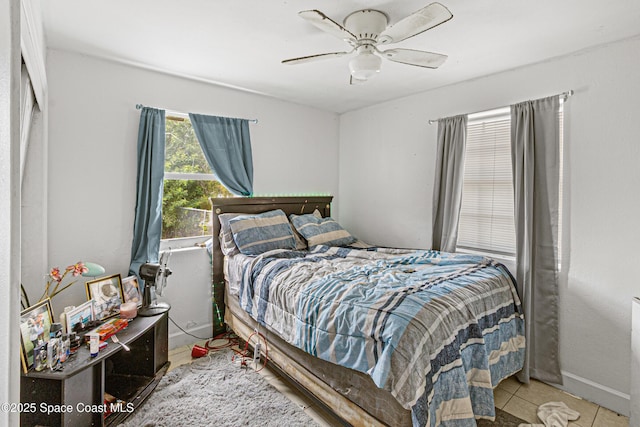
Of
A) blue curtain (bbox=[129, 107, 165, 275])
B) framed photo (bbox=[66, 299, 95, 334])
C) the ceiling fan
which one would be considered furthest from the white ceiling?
framed photo (bbox=[66, 299, 95, 334])

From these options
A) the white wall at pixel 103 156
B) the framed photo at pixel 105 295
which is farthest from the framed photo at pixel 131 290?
the white wall at pixel 103 156

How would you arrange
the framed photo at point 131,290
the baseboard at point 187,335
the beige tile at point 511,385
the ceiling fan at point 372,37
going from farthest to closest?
the baseboard at point 187,335 < the framed photo at point 131,290 < the beige tile at point 511,385 < the ceiling fan at point 372,37

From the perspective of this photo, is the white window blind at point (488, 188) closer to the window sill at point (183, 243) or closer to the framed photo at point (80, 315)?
the window sill at point (183, 243)

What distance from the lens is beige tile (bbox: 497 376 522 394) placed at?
Answer: 2.46 meters

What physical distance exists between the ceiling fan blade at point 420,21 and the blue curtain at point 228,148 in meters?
1.89

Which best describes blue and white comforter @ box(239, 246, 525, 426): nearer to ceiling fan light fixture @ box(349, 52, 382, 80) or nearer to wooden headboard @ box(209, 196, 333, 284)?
wooden headboard @ box(209, 196, 333, 284)

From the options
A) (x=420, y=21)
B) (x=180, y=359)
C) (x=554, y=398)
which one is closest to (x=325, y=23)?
(x=420, y=21)

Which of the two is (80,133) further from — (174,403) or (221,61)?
(174,403)

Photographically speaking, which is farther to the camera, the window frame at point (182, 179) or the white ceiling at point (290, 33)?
the window frame at point (182, 179)

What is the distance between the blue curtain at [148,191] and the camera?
278 cm

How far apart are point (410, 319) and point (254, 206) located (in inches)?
87.3

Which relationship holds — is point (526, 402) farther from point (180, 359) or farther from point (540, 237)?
point (180, 359)

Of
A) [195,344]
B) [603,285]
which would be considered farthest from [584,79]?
[195,344]

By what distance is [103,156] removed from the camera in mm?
2658
